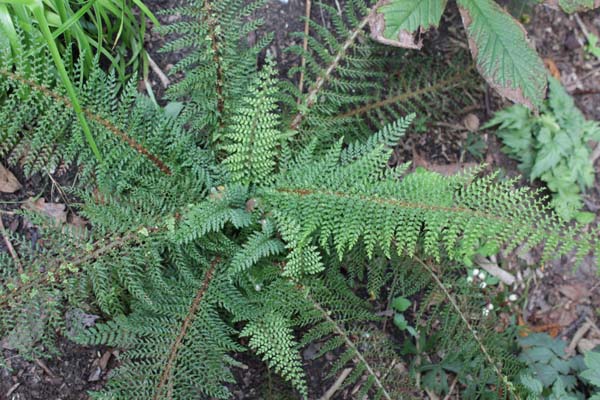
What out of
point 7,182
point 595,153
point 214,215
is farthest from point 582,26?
point 7,182

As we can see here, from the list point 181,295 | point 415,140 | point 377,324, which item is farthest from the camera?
point 415,140

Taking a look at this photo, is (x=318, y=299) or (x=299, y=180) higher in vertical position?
(x=299, y=180)

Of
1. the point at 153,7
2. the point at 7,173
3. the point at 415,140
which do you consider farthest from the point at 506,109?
the point at 7,173

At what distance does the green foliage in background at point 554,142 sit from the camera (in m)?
2.92

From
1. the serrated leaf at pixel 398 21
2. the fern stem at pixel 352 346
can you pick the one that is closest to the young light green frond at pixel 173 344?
the fern stem at pixel 352 346

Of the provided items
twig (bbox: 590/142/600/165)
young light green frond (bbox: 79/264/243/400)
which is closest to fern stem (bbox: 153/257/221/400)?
young light green frond (bbox: 79/264/243/400)

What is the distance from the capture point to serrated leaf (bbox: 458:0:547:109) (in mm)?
2295

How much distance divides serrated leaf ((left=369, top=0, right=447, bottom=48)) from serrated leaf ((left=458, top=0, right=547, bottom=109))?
0.23 metres

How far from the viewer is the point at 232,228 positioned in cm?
231

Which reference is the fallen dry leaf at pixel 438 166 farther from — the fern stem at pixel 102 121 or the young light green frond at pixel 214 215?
the fern stem at pixel 102 121

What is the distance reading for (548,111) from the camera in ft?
9.93

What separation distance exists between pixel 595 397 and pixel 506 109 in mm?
1520

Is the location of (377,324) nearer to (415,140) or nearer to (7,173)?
(415,140)

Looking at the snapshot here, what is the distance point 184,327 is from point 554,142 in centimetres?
217
